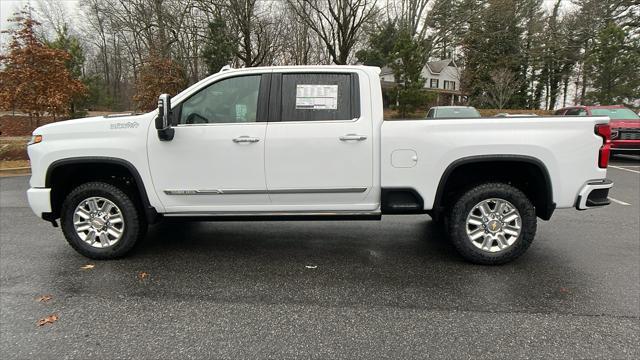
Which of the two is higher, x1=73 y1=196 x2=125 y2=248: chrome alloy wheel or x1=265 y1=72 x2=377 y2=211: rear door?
x1=265 y1=72 x2=377 y2=211: rear door

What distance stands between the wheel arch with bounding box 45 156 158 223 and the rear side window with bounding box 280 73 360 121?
5.35 ft

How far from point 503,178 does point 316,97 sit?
84.2 inches

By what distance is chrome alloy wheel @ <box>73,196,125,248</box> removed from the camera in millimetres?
4238

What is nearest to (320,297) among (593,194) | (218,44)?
(593,194)

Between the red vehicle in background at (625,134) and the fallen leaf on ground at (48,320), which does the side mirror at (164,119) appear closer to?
the fallen leaf on ground at (48,320)

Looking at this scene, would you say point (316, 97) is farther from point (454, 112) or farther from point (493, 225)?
point (454, 112)

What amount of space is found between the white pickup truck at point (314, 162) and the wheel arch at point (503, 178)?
15mm

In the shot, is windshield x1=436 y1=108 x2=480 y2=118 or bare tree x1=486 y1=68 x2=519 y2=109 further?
bare tree x1=486 y1=68 x2=519 y2=109

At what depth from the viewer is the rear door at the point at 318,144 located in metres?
3.92

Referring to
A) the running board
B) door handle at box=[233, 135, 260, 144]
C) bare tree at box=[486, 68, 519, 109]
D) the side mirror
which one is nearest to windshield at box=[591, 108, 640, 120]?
the running board

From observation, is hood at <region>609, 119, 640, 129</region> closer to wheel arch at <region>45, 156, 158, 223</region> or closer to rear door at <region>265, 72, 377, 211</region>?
rear door at <region>265, 72, 377, 211</region>

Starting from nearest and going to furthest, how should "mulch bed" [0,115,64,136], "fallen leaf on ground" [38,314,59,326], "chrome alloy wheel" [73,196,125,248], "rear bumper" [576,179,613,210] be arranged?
"fallen leaf on ground" [38,314,59,326] → "rear bumper" [576,179,613,210] → "chrome alloy wheel" [73,196,125,248] → "mulch bed" [0,115,64,136]

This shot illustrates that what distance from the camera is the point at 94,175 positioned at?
444cm

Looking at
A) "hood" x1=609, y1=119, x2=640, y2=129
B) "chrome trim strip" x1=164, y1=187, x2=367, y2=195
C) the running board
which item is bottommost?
the running board
